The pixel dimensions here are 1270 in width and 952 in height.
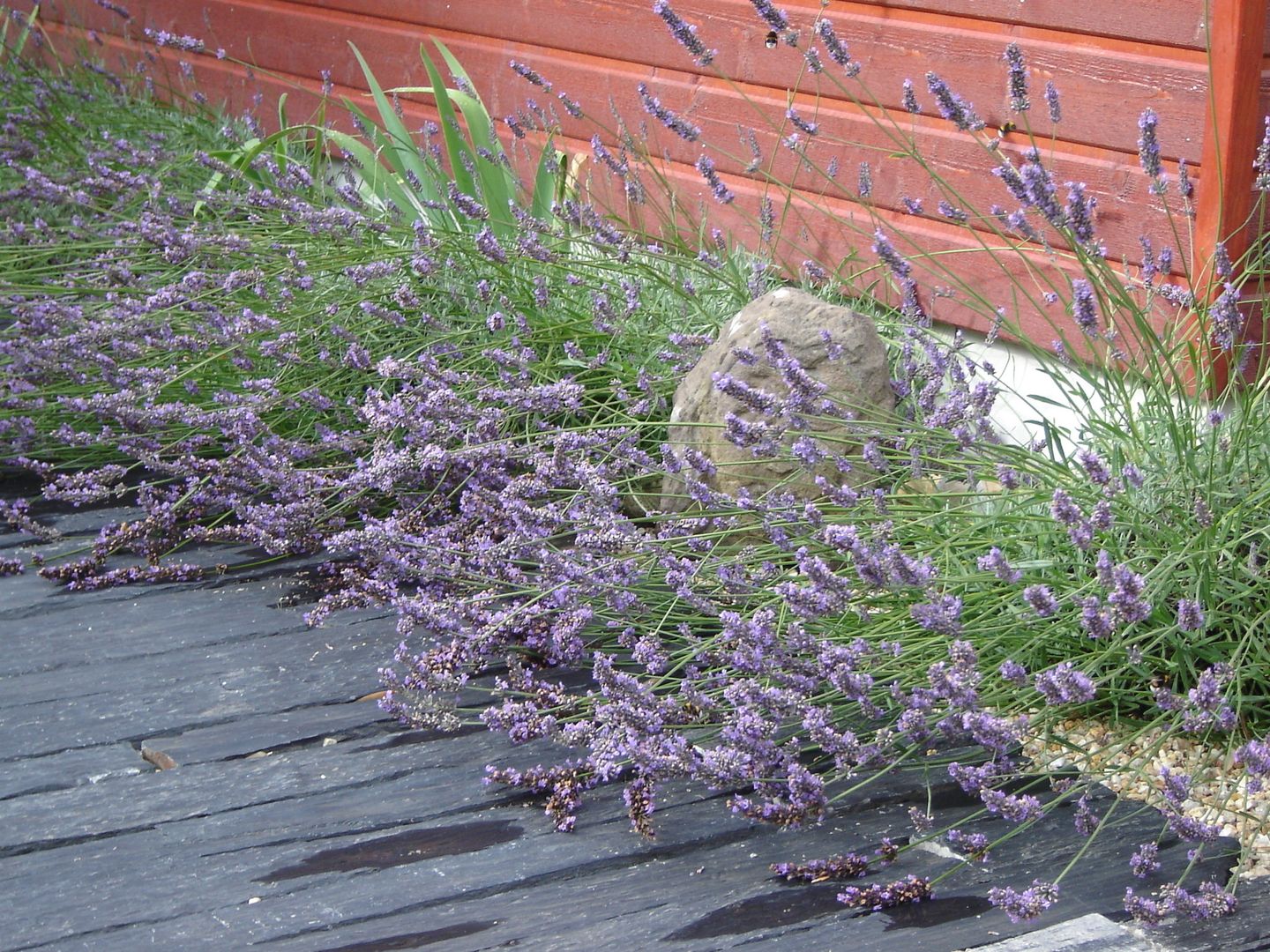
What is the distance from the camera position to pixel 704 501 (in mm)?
2395

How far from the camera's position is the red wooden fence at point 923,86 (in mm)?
3025

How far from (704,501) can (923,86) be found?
5.97 feet

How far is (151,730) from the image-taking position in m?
2.45

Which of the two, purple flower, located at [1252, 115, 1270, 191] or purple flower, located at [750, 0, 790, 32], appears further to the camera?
purple flower, located at [750, 0, 790, 32]

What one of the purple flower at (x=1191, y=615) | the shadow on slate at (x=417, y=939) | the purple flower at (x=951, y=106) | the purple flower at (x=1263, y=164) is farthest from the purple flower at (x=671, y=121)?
the shadow on slate at (x=417, y=939)

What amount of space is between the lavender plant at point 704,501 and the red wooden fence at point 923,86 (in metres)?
0.09

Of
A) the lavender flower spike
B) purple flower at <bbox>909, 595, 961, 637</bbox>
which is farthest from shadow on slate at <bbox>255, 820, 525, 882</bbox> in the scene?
the lavender flower spike

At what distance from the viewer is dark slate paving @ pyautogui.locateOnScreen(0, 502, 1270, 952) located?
1.80 metres

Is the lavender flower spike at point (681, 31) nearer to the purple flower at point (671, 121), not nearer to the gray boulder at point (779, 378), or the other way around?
the purple flower at point (671, 121)

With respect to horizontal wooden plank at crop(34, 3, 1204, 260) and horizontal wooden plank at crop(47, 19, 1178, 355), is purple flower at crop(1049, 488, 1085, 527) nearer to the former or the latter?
horizontal wooden plank at crop(34, 3, 1204, 260)

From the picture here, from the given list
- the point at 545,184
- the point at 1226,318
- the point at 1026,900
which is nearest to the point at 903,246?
the point at 545,184

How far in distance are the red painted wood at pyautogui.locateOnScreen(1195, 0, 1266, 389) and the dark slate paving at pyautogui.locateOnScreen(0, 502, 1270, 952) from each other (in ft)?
4.66

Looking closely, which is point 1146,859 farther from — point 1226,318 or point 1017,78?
point 1017,78

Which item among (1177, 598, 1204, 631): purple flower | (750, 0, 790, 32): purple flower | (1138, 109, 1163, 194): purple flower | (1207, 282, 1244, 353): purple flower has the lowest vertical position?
(1177, 598, 1204, 631): purple flower
